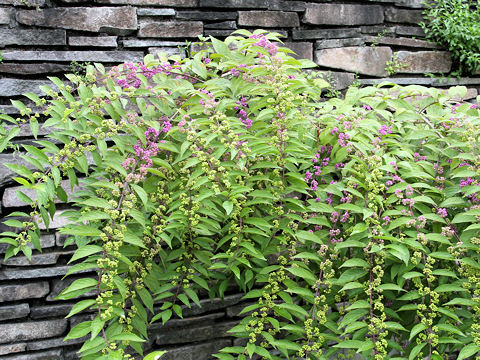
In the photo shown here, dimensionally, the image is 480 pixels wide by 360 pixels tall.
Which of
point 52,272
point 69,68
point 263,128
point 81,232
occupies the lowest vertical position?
point 52,272

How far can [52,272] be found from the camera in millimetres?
2193

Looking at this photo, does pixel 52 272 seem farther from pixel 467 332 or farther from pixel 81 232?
pixel 467 332

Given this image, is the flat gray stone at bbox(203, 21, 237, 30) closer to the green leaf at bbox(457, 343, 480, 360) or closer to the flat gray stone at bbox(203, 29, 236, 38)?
the flat gray stone at bbox(203, 29, 236, 38)

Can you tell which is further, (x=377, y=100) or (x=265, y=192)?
(x=377, y=100)

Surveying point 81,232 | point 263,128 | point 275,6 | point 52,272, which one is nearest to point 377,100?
point 263,128

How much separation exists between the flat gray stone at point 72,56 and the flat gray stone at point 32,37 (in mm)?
41

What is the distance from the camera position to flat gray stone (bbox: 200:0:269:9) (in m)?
2.52

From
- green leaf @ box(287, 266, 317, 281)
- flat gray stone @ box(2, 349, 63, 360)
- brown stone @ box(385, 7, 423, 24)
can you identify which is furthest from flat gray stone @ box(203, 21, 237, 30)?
flat gray stone @ box(2, 349, 63, 360)

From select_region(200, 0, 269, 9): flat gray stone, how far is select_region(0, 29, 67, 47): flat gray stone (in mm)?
740

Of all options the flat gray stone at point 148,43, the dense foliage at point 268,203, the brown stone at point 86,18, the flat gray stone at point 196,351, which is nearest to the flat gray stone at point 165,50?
the flat gray stone at point 148,43

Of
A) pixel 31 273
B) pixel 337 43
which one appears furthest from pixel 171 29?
pixel 31 273

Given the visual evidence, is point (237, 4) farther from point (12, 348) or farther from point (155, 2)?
point (12, 348)

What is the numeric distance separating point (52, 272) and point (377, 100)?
1659 millimetres

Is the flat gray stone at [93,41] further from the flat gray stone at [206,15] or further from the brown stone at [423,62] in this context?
the brown stone at [423,62]
